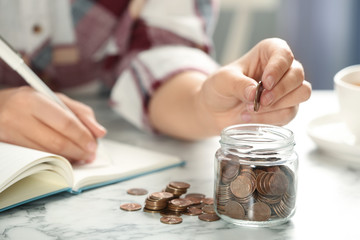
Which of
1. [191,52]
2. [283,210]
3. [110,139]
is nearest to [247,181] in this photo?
[283,210]

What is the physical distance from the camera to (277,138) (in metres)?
0.69

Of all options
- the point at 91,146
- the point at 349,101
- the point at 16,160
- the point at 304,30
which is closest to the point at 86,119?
the point at 91,146

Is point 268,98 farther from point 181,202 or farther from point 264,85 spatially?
point 181,202

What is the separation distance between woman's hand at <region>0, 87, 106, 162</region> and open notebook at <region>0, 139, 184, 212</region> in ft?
0.09

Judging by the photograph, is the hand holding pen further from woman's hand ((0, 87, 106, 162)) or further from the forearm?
the forearm

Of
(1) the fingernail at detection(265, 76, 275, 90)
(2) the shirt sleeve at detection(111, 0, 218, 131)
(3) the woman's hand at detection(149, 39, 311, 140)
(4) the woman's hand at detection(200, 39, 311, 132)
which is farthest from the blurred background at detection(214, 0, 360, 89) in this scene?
(1) the fingernail at detection(265, 76, 275, 90)

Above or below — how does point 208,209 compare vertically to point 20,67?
below

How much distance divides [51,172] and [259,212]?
0.29m

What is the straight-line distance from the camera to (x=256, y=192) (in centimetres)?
63

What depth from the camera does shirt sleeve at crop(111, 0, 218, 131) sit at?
1118 mm

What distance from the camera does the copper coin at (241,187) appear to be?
2.07 feet

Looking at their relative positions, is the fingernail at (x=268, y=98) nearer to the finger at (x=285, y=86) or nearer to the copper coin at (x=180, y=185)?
the finger at (x=285, y=86)

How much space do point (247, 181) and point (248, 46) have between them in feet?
6.12

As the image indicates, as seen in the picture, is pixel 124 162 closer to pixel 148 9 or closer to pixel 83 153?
pixel 83 153
